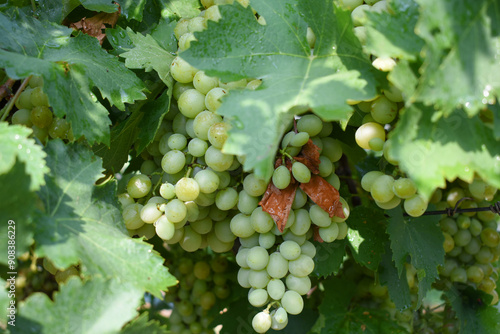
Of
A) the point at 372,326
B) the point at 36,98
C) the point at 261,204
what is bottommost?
the point at 372,326

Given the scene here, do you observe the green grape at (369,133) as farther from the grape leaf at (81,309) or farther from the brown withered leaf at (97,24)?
the brown withered leaf at (97,24)

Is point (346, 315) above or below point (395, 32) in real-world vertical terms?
below

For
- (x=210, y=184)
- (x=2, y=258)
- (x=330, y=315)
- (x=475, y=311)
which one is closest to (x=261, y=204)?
(x=210, y=184)

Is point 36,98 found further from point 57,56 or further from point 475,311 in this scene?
point 475,311

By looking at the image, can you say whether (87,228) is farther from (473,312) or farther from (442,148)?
(473,312)

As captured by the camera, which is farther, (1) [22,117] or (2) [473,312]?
(2) [473,312]

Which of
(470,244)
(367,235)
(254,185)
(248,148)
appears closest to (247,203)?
(254,185)
